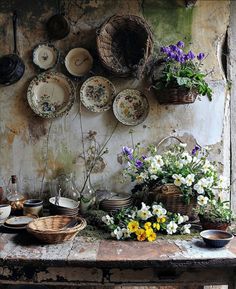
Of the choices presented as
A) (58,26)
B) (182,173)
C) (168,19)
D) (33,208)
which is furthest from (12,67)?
(182,173)

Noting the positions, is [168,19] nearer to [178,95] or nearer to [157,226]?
[178,95]

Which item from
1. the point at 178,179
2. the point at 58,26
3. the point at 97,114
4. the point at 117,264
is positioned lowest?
the point at 117,264

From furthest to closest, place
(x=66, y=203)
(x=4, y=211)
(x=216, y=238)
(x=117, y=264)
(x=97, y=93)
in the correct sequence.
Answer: (x=97, y=93), (x=66, y=203), (x=4, y=211), (x=216, y=238), (x=117, y=264)

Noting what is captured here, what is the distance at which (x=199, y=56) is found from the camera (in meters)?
2.08

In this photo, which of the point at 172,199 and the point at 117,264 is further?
the point at 172,199

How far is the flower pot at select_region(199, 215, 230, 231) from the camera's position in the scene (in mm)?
1883

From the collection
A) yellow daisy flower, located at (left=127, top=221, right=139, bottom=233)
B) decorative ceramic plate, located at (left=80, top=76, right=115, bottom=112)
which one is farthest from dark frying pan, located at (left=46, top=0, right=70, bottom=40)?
yellow daisy flower, located at (left=127, top=221, right=139, bottom=233)

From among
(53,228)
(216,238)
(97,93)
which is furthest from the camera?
(97,93)

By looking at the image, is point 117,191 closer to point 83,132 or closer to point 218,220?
point 83,132

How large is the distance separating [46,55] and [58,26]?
0.21 metres

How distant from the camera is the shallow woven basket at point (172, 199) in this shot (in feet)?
6.29

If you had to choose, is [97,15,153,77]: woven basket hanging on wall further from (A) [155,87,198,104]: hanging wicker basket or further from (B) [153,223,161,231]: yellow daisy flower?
(B) [153,223,161,231]: yellow daisy flower

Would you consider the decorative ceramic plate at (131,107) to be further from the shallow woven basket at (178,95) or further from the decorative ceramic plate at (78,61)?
the decorative ceramic plate at (78,61)

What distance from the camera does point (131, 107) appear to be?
7.48 ft
